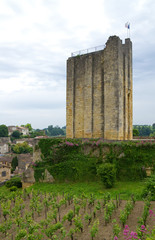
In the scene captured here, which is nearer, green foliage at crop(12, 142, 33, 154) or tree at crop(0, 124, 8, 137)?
green foliage at crop(12, 142, 33, 154)

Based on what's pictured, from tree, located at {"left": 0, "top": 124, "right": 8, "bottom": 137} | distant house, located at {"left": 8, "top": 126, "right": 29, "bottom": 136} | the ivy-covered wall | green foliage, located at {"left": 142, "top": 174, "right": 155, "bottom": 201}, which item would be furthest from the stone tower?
distant house, located at {"left": 8, "top": 126, "right": 29, "bottom": 136}

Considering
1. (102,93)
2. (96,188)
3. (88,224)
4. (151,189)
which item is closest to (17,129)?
(102,93)

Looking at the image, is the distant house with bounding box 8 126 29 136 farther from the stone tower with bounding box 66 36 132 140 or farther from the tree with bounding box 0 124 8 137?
the stone tower with bounding box 66 36 132 140

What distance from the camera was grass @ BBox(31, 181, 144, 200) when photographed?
12672 millimetres

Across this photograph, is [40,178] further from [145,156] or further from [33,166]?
[145,156]

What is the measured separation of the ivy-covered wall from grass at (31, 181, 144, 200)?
0.73 metres

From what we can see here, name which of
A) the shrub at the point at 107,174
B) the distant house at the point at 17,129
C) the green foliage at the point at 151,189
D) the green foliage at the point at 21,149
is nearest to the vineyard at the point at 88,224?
the green foliage at the point at 151,189

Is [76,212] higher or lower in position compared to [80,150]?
lower

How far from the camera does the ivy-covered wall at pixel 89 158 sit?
15398mm

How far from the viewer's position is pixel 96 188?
1466cm

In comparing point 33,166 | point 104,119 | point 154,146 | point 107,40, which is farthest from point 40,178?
point 107,40

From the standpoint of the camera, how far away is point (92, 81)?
21.8 m

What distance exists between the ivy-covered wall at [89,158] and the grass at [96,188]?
0.73 m

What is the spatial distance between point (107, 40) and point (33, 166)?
1551cm
